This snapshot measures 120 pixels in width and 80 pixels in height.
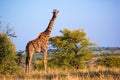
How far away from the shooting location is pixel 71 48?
153 feet

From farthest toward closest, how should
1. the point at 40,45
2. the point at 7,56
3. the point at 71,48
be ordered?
the point at 71,48 → the point at 7,56 → the point at 40,45

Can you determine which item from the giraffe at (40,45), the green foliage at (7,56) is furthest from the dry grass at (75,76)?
the green foliage at (7,56)

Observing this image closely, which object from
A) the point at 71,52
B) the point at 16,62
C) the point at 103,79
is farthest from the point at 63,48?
the point at 103,79

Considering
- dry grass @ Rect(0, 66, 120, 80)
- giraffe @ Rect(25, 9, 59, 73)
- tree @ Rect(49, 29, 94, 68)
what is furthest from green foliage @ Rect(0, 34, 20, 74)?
tree @ Rect(49, 29, 94, 68)

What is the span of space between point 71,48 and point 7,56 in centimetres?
2848

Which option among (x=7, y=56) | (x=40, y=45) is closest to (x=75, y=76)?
(x=40, y=45)

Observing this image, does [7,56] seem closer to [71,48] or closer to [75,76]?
[75,76]

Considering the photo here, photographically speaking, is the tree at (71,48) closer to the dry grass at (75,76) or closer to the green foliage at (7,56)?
the green foliage at (7,56)

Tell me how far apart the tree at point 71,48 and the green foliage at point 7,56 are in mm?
24731

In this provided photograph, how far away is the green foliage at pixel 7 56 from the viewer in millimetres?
18500

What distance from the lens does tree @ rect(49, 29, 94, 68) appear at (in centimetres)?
4491

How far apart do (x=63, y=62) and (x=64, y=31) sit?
6431 mm

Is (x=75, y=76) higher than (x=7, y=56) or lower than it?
lower

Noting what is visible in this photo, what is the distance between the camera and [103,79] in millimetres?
12117
